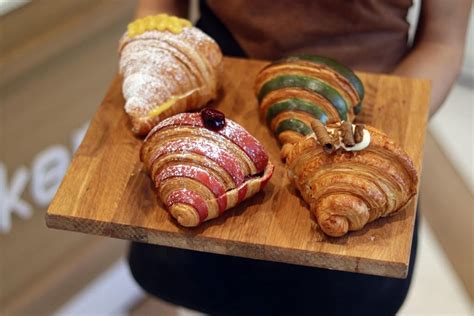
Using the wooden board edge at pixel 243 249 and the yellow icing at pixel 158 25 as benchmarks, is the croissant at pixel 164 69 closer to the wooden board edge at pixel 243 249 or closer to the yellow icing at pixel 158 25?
the yellow icing at pixel 158 25

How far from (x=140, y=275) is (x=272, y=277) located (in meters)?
0.21

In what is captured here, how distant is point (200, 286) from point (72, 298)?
2.93 feet

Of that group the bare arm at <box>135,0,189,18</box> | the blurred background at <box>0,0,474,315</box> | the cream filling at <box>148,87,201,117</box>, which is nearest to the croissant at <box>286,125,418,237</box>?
the cream filling at <box>148,87,201,117</box>

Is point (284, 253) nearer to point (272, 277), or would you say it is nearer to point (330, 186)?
point (330, 186)

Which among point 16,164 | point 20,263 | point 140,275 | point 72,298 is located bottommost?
point 72,298

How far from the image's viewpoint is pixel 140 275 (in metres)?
1.02

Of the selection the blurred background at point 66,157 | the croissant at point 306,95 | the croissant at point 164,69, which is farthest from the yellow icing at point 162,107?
the blurred background at point 66,157

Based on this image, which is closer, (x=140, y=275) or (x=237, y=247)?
(x=237, y=247)

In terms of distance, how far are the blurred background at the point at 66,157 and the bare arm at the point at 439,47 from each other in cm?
60

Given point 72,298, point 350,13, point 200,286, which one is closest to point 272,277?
point 200,286

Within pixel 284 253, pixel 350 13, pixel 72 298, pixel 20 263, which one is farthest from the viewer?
pixel 72 298

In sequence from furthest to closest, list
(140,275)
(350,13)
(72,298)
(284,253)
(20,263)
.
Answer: (72,298), (20,263), (140,275), (350,13), (284,253)

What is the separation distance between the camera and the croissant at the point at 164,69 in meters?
0.76

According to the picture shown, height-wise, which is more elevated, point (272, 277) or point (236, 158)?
point (236, 158)
